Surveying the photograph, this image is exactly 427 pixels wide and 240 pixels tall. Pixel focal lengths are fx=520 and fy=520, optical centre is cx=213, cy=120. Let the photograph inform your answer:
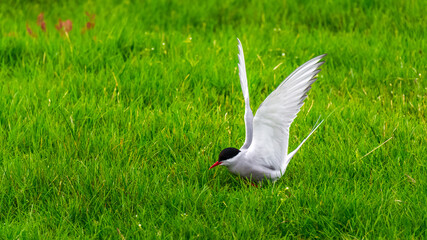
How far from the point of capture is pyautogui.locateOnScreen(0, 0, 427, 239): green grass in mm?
3055

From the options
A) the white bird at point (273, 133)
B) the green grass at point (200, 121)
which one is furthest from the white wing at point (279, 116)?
the green grass at point (200, 121)

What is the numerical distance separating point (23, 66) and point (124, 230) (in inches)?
111

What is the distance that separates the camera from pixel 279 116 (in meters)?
3.16

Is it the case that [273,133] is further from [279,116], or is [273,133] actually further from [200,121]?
[200,121]

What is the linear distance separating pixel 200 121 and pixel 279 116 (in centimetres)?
113

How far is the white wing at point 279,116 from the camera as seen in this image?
3107 millimetres

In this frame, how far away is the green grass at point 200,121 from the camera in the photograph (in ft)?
10.0

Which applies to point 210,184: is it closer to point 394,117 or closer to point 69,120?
point 69,120

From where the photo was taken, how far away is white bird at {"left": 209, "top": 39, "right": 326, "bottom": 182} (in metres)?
3.11

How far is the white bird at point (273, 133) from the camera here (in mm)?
3113

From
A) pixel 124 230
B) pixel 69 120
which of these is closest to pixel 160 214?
pixel 124 230

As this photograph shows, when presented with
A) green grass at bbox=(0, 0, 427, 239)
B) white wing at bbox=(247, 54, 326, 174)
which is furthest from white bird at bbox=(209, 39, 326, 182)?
green grass at bbox=(0, 0, 427, 239)

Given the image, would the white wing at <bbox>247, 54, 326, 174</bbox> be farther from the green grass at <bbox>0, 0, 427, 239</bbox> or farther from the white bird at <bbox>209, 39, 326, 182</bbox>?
the green grass at <bbox>0, 0, 427, 239</bbox>

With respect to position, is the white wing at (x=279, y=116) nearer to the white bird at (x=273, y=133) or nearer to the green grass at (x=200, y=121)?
the white bird at (x=273, y=133)
